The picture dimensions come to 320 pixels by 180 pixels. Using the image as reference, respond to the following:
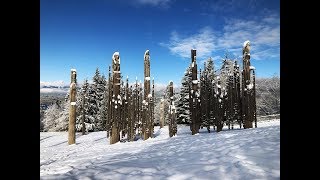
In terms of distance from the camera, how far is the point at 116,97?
10891mm

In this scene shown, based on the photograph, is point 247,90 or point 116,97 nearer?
point 247,90

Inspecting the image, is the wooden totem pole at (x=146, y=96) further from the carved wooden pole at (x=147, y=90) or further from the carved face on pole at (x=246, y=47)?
the carved face on pole at (x=246, y=47)

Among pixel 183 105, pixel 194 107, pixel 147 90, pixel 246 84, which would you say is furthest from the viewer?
pixel 183 105

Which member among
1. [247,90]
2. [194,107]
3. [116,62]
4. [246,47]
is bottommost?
[194,107]

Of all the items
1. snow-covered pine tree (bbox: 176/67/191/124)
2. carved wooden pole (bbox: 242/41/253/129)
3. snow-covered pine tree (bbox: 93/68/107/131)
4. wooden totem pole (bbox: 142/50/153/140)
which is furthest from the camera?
snow-covered pine tree (bbox: 93/68/107/131)

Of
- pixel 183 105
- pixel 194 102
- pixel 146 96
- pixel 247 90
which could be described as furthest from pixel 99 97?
pixel 247 90

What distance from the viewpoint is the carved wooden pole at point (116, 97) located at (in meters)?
10.9

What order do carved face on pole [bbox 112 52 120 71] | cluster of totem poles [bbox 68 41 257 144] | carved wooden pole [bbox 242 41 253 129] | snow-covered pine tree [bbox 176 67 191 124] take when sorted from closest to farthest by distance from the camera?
carved wooden pole [bbox 242 41 253 129] < cluster of totem poles [bbox 68 41 257 144] < carved face on pole [bbox 112 52 120 71] < snow-covered pine tree [bbox 176 67 191 124]

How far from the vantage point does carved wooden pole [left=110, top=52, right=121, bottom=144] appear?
10883 mm

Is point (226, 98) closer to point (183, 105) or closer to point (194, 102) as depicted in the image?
point (194, 102)

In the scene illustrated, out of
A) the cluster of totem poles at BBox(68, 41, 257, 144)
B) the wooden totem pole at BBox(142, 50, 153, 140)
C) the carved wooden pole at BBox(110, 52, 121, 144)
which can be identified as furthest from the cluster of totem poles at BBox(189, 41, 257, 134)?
the carved wooden pole at BBox(110, 52, 121, 144)

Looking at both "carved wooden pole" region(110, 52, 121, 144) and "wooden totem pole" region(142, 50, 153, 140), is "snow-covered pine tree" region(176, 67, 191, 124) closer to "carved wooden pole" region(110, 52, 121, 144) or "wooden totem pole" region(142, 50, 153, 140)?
"wooden totem pole" region(142, 50, 153, 140)

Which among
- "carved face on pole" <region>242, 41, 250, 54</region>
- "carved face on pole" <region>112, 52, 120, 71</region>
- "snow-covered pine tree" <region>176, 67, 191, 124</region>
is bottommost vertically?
"snow-covered pine tree" <region>176, 67, 191, 124</region>
